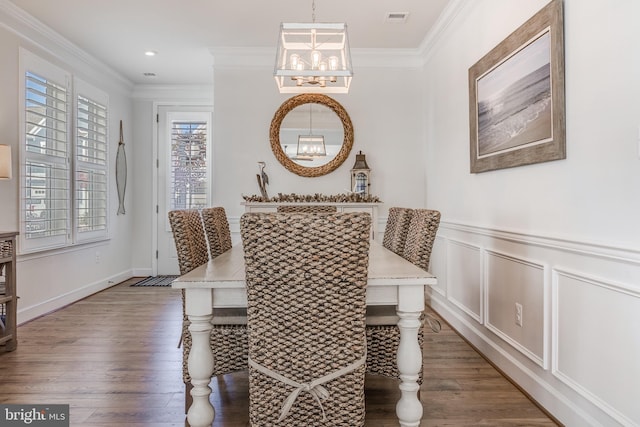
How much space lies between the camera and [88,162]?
450cm

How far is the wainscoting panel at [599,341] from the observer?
1.49 m

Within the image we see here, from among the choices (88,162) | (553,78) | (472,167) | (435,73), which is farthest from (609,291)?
(88,162)

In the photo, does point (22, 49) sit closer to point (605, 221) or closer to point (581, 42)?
point (581, 42)

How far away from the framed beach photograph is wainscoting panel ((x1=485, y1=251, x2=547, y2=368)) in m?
0.60

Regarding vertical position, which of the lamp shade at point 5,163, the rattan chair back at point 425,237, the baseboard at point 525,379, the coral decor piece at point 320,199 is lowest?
the baseboard at point 525,379

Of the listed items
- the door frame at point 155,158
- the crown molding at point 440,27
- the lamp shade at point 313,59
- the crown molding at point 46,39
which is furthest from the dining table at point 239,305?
the door frame at point 155,158

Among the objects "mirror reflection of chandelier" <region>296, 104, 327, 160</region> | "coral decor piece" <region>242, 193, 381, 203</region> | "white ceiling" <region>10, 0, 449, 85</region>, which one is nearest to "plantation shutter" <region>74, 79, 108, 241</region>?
"white ceiling" <region>10, 0, 449, 85</region>

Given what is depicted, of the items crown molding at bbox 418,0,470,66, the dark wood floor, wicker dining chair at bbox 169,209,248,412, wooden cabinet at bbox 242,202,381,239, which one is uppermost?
crown molding at bbox 418,0,470,66

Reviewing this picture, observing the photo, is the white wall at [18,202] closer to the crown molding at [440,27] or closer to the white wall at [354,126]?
the white wall at [354,126]

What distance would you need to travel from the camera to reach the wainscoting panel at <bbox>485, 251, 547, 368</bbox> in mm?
2088

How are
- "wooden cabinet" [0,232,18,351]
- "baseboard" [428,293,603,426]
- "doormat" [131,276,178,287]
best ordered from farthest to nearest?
"doormat" [131,276,178,287] → "wooden cabinet" [0,232,18,351] → "baseboard" [428,293,603,426]

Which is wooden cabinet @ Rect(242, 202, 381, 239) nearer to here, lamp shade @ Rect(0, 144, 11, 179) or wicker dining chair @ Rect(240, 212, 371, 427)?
lamp shade @ Rect(0, 144, 11, 179)

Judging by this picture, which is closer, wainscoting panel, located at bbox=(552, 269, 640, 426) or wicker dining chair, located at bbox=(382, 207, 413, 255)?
wainscoting panel, located at bbox=(552, 269, 640, 426)

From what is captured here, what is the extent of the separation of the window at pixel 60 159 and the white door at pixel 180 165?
33.8 inches
